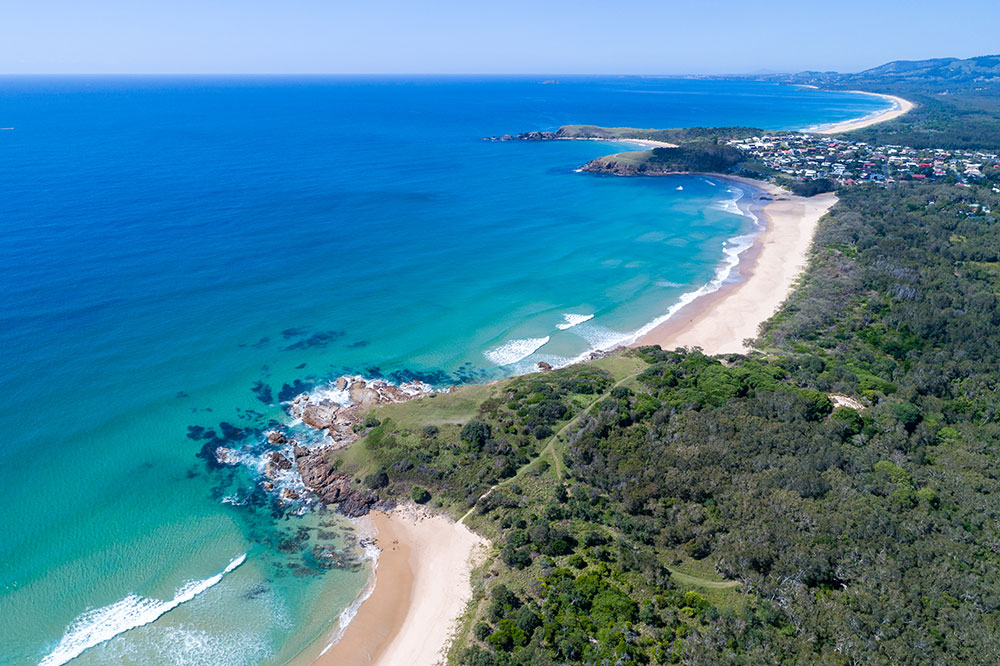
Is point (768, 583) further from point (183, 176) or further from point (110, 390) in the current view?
point (183, 176)

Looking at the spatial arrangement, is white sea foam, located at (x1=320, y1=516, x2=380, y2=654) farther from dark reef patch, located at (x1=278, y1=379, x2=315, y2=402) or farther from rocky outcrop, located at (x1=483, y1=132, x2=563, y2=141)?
rocky outcrop, located at (x1=483, y1=132, x2=563, y2=141)

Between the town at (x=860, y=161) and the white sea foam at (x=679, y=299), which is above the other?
the town at (x=860, y=161)

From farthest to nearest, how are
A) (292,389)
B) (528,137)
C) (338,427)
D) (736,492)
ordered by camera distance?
(528,137)
(292,389)
(338,427)
(736,492)

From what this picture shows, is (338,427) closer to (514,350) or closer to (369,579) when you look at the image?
(369,579)

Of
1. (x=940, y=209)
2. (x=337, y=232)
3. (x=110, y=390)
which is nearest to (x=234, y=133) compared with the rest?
(x=337, y=232)

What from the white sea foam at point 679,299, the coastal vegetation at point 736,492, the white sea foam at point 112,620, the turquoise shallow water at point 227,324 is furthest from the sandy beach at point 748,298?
the white sea foam at point 112,620

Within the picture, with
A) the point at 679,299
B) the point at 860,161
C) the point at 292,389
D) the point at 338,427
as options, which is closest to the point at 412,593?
the point at 338,427

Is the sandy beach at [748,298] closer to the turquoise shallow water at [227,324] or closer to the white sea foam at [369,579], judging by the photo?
the turquoise shallow water at [227,324]
